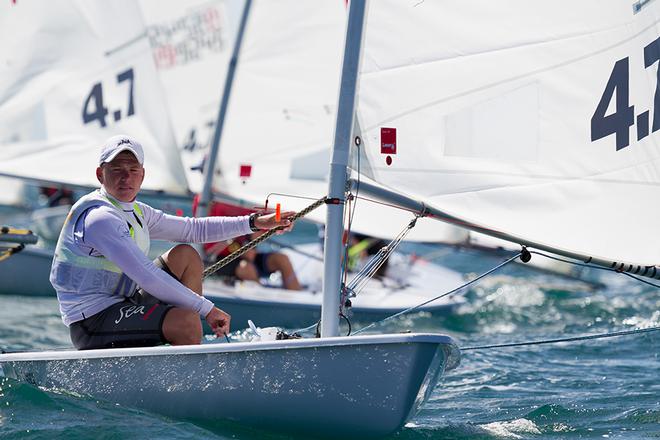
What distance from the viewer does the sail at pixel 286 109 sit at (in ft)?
25.3

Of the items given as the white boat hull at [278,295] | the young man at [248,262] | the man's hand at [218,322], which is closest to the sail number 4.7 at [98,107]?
the young man at [248,262]

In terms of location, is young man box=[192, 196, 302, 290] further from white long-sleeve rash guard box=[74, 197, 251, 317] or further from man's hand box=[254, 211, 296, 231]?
white long-sleeve rash guard box=[74, 197, 251, 317]

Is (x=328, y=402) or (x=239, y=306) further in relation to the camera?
(x=239, y=306)

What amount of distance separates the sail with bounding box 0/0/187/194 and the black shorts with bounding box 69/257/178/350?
3.78 meters

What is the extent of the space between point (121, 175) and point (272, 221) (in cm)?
57

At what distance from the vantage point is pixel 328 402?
11.5 ft

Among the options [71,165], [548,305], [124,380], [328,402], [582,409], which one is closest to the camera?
[328,402]

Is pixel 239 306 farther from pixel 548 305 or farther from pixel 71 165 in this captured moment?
pixel 548 305

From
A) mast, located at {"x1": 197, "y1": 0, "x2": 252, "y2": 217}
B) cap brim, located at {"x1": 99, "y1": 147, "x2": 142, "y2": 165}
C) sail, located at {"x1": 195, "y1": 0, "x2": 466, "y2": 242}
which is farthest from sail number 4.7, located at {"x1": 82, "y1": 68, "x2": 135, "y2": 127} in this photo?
cap brim, located at {"x1": 99, "y1": 147, "x2": 142, "y2": 165}

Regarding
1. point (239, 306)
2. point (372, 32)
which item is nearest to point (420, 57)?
point (372, 32)

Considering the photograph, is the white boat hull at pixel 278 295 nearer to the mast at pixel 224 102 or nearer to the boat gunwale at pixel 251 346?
the mast at pixel 224 102

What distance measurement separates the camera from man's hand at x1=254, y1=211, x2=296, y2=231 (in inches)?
156

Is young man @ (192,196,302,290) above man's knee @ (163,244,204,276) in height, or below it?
below

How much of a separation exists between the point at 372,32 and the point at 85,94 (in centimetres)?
429
